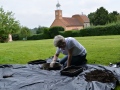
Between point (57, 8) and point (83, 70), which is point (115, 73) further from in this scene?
point (57, 8)

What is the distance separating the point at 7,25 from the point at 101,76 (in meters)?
27.6

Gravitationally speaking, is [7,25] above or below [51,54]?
above

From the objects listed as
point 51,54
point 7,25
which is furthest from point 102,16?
point 51,54

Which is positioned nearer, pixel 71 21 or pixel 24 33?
pixel 24 33

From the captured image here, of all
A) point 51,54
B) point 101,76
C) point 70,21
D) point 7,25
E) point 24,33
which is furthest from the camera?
point 70,21

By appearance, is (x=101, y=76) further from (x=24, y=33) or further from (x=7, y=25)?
(x=24, y=33)

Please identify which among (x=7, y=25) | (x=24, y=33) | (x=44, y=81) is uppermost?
(x=7, y=25)

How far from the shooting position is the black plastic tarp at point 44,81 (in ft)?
10.7

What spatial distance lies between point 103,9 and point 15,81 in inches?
1547

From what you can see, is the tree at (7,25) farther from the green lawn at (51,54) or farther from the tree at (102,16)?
the green lawn at (51,54)

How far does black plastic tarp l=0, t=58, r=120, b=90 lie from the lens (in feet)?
10.7

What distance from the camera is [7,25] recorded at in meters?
29.8

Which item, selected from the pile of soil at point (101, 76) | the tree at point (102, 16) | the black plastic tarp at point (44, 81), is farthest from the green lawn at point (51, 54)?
the tree at point (102, 16)

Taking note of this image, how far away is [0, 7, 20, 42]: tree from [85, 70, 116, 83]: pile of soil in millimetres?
24695
